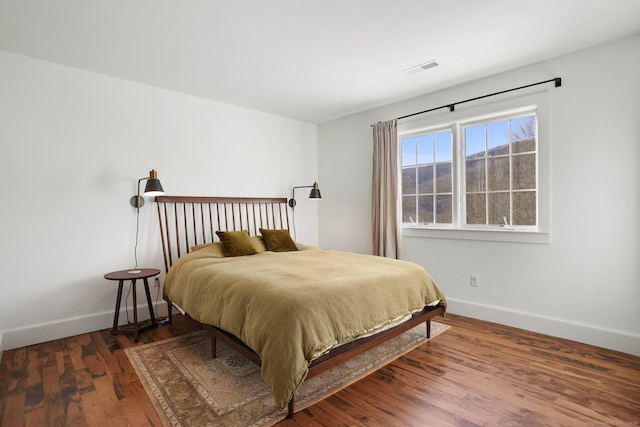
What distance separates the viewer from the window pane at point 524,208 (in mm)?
3133

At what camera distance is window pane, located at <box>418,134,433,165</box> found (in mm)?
3881

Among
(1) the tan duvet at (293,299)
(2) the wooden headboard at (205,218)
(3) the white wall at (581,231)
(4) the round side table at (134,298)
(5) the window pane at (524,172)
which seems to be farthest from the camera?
(2) the wooden headboard at (205,218)

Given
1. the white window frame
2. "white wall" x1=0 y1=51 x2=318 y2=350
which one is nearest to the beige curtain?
the white window frame

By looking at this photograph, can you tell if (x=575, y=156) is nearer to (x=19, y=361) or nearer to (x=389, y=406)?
(x=389, y=406)

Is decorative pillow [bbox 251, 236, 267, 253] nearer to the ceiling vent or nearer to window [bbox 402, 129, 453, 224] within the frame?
window [bbox 402, 129, 453, 224]

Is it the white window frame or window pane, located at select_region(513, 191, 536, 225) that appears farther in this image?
window pane, located at select_region(513, 191, 536, 225)

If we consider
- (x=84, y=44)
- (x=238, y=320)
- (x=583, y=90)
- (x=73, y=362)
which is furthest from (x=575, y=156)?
(x=73, y=362)

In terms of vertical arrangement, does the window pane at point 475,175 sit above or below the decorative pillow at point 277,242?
above

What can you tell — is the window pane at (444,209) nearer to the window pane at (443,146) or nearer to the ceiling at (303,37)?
the window pane at (443,146)

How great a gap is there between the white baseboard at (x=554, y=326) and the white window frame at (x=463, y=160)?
71 centimetres

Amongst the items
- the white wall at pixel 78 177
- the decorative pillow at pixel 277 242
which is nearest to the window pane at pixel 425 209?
the decorative pillow at pixel 277 242

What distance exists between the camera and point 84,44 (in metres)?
2.66

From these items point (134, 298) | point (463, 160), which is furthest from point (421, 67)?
point (134, 298)

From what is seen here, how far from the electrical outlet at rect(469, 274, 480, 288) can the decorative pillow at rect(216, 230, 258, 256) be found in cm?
233
